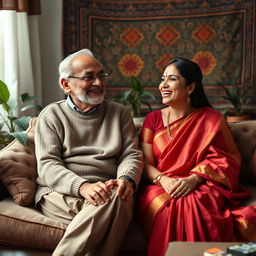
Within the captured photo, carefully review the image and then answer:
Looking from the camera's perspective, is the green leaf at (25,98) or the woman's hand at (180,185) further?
the green leaf at (25,98)

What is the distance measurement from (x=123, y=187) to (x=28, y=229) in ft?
1.60

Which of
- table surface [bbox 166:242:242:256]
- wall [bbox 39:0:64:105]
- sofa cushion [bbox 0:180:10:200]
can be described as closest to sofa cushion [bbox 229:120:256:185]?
table surface [bbox 166:242:242:256]

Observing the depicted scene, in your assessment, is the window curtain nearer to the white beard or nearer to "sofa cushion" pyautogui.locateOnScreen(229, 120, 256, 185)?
the white beard

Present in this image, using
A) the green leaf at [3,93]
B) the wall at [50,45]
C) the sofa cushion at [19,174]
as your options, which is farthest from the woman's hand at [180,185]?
the wall at [50,45]

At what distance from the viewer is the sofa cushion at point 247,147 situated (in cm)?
256

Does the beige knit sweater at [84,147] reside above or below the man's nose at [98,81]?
below

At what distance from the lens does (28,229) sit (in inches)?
79.7

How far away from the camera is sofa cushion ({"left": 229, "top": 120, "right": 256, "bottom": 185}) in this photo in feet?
8.41

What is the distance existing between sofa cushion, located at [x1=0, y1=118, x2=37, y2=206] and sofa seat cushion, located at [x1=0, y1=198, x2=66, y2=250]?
11 cm

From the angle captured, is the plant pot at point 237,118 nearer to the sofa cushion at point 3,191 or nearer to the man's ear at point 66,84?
the man's ear at point 66,84

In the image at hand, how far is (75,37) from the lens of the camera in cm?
428

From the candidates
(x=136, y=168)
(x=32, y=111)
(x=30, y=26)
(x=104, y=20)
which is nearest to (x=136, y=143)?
(x=136, y=168)

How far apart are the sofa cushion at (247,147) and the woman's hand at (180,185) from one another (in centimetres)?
48

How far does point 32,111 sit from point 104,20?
127 cm
